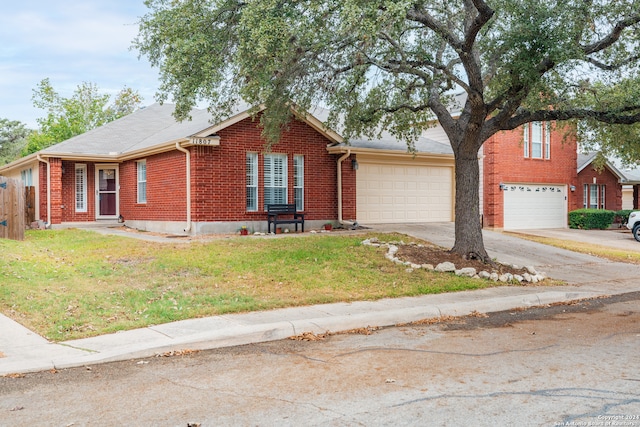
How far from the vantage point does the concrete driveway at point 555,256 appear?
13273mm

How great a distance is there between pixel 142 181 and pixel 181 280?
11.3 meters

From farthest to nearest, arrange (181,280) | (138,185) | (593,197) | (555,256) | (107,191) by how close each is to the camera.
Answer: (593,197) < (107,191) < (138,185) < (555,256) < (181,280)

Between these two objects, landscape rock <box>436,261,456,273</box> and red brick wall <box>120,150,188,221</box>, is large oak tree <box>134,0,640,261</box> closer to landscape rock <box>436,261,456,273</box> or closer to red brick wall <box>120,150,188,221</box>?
landscape rock <box>436,261,456,273</box>

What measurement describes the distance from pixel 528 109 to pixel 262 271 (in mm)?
7362

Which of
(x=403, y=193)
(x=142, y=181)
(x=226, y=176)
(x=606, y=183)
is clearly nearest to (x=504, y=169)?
(x=403, y=193)

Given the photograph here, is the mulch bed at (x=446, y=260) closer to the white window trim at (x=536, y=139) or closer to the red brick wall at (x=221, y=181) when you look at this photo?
the red brick wall at (x=221, y=181)

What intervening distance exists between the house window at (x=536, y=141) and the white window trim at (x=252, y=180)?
42.9 feet

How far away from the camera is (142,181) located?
68.4 ft

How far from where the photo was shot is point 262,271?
37.4 feet

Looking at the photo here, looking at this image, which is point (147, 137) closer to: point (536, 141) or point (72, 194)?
point (72, 194)

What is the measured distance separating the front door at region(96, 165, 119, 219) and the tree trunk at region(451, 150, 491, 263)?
49.0ft

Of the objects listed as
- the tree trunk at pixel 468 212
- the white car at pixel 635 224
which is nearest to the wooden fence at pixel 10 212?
the tree trunk at pixel 468 212

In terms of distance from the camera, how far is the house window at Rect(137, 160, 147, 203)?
2061 cm

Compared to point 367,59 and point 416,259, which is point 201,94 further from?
point 416,259
